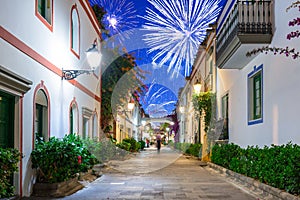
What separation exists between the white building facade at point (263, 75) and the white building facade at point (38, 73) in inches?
210

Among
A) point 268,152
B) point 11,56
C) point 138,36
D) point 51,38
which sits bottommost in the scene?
point 268,152

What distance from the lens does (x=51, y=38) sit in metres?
11.4

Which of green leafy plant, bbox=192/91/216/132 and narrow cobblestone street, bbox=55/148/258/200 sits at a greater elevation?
green leafy plant, bbox=192/91/216/132

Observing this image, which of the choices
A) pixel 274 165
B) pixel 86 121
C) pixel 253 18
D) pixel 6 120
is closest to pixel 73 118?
pixel 86 121

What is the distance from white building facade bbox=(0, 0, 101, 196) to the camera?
8.38 metres

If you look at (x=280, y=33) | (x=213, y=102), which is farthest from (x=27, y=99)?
(x=213, y=102)

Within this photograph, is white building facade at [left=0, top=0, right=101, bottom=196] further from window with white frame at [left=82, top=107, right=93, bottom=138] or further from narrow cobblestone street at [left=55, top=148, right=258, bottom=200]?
narrow cobblestone street at [left=55, top=148, right=258, bottom=200]

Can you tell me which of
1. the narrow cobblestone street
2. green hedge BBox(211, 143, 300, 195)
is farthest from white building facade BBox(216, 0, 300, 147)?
the narrow cobblestone street

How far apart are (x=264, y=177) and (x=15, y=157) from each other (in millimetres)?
6030

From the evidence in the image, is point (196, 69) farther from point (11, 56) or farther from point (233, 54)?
point (11, 56)

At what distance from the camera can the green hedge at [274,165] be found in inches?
330

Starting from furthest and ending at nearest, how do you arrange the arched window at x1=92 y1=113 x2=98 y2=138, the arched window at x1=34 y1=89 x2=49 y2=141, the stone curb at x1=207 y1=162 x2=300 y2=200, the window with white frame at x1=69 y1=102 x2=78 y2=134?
1. the arched window at x1=92 y1=113 x2=98 y2=138
2. the window with white frame at x1=69 y1=102 x2=78 y2=134
3. the arched window at x1=34 y1=89 x2=49 y2=141
4. the stone curb at x1=207 y1=162 x2=300 y2=200

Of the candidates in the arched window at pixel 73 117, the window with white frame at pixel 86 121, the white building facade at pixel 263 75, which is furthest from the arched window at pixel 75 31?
the white building facade at pixel 263 75

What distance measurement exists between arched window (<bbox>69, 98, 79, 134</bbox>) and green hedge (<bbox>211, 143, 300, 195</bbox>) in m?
5.69
